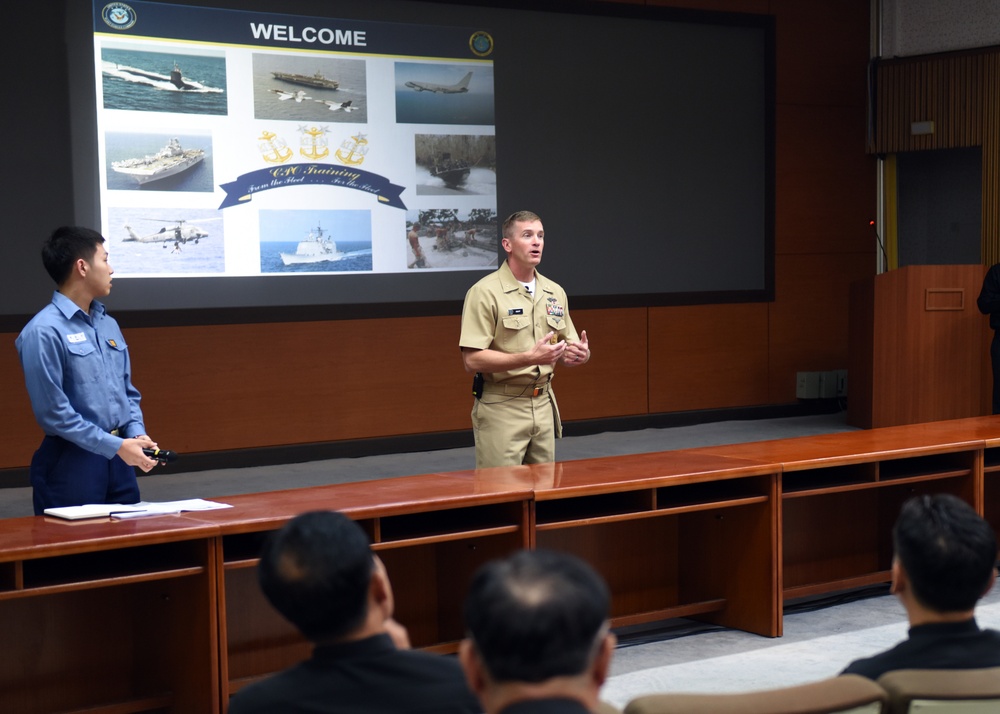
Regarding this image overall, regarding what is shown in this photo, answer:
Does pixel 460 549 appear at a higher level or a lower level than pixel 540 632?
lower

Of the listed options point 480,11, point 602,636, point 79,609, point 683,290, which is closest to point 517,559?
point 602,636

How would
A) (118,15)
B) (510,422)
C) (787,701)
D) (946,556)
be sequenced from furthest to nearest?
(118,15) < (510,422) < (946,556) < (787,701)

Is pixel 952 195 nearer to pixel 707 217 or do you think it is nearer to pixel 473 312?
pixel 707 217

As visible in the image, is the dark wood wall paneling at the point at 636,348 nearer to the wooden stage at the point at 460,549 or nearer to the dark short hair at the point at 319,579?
the wooden stage at the point at 460,549

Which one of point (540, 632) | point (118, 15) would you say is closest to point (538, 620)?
point (540, 632)

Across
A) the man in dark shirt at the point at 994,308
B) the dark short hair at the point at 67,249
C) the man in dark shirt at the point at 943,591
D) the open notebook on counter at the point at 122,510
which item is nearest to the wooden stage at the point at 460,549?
the open notebook on counter at the point at 122,510

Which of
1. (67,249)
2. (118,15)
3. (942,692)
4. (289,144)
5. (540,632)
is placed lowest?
(942,692)

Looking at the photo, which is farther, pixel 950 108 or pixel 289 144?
pixel 950 108

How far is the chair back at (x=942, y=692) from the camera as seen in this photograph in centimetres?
175

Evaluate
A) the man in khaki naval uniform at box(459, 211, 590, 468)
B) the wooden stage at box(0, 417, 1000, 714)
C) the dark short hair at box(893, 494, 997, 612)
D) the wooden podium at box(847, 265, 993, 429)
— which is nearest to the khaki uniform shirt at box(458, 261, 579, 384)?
the man in khaki naval uniform at box(459, 211, 590, 468)

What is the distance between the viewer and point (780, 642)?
4133 mm

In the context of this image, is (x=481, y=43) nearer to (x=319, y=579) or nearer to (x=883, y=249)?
(x=883, y=249)

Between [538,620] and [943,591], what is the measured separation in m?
0.91

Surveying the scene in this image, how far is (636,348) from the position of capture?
923cm
